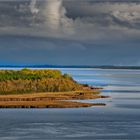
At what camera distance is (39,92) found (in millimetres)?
74875

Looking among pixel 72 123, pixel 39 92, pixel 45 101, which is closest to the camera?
pixel 72 123

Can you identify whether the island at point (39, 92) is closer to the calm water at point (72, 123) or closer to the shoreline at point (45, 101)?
the shoreline at point (45, 101)

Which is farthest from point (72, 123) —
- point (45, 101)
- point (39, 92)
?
point (39, 92)

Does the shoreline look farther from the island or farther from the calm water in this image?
the calm water

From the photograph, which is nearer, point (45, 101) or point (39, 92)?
point (45, 101)

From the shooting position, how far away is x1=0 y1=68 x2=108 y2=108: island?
59.7m

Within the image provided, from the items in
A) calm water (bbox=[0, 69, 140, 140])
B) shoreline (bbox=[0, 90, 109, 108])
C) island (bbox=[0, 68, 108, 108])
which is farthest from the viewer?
island (bbox=[0, 68, 108, 108])

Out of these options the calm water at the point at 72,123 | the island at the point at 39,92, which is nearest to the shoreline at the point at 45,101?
the island at the point at 39,92

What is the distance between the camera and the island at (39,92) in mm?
59719

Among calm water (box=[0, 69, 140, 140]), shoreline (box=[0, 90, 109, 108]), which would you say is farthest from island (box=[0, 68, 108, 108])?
calm water (box=[0, 69, 140, 140])

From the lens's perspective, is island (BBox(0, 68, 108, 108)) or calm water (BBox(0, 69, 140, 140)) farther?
island (BBox(0, 68, 108, 108))

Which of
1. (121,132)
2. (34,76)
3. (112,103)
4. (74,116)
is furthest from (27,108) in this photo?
(34,76)

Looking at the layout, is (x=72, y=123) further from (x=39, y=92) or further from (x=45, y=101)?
(x=39, y=92)

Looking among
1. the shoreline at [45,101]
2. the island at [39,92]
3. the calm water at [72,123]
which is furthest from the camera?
the island at [39,92]
